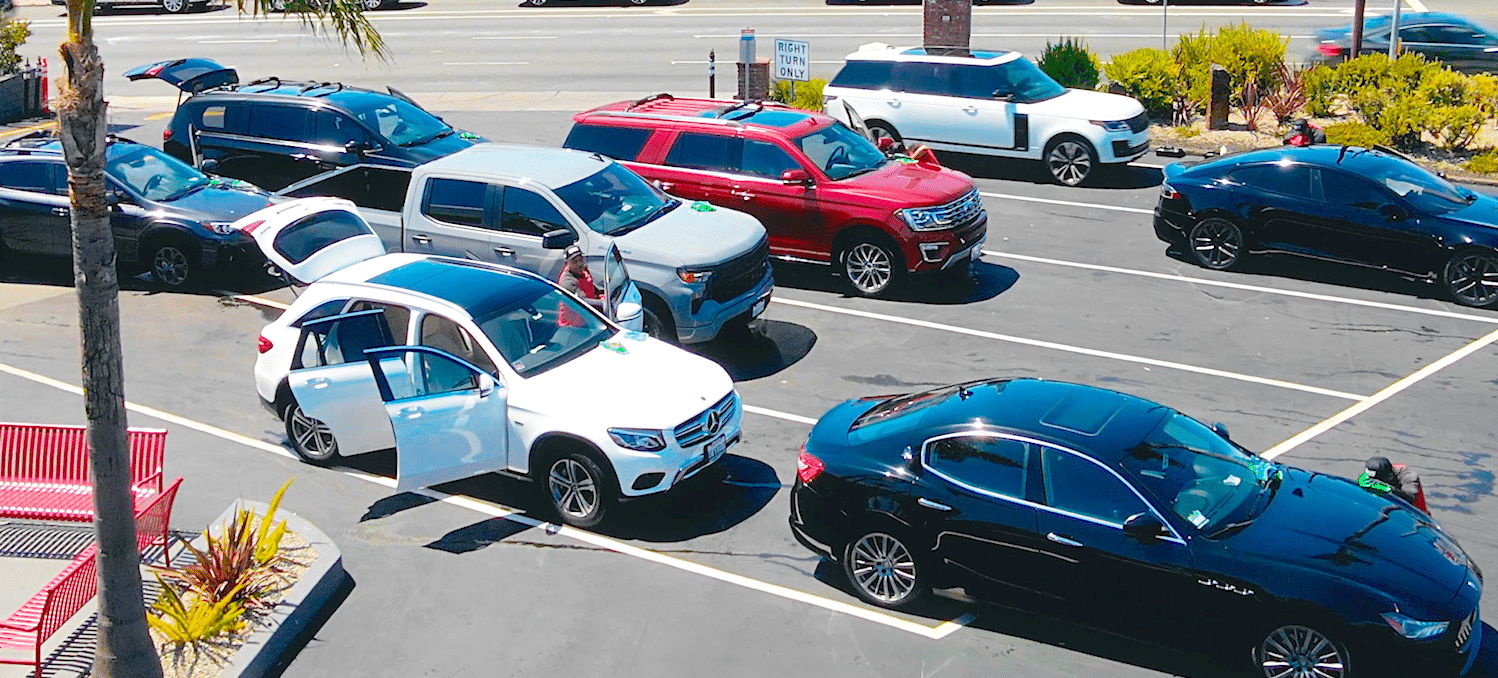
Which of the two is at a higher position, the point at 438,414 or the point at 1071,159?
the point at 1071,159

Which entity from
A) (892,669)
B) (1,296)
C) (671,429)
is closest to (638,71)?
(1,296)

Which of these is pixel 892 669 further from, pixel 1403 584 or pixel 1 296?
pixel 1 296

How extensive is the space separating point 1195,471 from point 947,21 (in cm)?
1686

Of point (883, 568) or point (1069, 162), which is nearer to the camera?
point (883, 568)

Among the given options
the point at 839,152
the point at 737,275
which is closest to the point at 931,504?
the point at 737,275

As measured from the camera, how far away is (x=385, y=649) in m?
8.59

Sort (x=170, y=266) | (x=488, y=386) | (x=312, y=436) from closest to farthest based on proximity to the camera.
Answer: (x=488, y=386) → (x=312, y=436) → (x=170, y=266)

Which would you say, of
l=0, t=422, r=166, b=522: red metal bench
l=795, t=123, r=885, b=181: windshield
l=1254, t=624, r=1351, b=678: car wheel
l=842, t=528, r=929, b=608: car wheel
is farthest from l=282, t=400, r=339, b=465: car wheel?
l=1254, t=624, r=1351, b=678: car wheel

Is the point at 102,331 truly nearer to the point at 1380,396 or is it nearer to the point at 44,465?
the point at 44,465

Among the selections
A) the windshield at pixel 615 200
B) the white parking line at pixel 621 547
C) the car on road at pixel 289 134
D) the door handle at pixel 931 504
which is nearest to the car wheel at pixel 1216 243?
the windshield at pixel 615 200

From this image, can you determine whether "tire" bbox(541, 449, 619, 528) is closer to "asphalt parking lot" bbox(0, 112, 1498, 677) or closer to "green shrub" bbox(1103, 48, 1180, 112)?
"asphalt parking lot" bbox(0, 112, 1498, 677)

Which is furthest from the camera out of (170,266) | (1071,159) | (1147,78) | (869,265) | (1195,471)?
(1147,78)

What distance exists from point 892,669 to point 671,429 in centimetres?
239

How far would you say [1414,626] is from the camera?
7.49m
